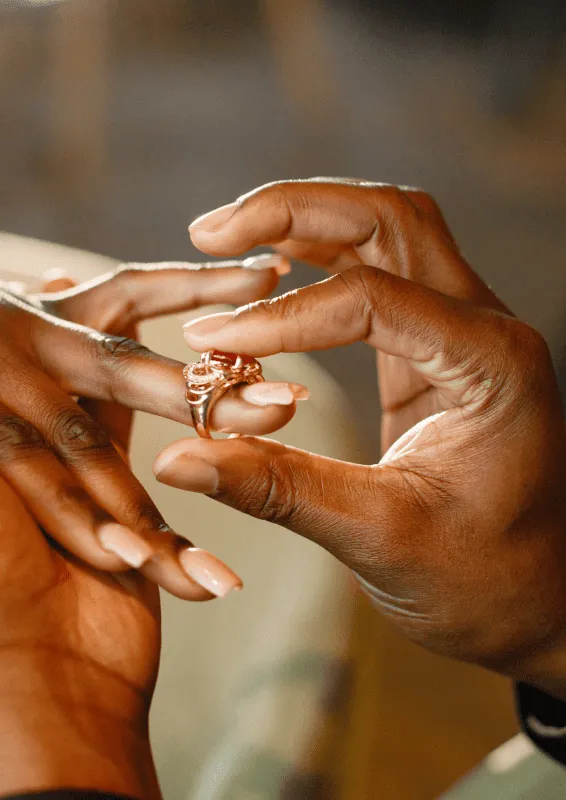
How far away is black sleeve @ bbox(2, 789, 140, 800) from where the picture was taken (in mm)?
590

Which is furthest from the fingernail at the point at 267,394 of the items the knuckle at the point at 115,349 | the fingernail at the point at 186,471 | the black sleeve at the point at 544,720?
the black sleeve at the point at 544,720

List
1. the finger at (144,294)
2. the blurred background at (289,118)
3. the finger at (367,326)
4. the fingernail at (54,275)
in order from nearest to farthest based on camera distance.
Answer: the finger at (367,326) < the finger at (144,294) < the fingernail at (54,275) < the blurred background at (289,118)

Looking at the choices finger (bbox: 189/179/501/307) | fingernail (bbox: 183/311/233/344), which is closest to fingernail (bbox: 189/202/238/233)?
finger (bbox: 189/179/501/307)

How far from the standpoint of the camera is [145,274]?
1061mm

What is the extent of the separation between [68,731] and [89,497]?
229 mm

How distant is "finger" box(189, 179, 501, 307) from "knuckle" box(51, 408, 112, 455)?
0.24 metres

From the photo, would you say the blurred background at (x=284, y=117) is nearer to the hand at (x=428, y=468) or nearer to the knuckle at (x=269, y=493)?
the hand at (x=428, y=468)

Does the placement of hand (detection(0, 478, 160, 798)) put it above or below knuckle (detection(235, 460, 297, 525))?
below

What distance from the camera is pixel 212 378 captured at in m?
0.74

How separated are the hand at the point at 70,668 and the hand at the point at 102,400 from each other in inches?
1.6

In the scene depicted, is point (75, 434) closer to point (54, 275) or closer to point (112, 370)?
point (112, 370)

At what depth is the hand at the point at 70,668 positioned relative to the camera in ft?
2.04

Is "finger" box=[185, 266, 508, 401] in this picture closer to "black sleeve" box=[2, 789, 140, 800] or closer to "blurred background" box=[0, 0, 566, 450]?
"black sleeve" box=[2, 789, 140, 800]

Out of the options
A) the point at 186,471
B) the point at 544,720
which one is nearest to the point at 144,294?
the point at 186,471
